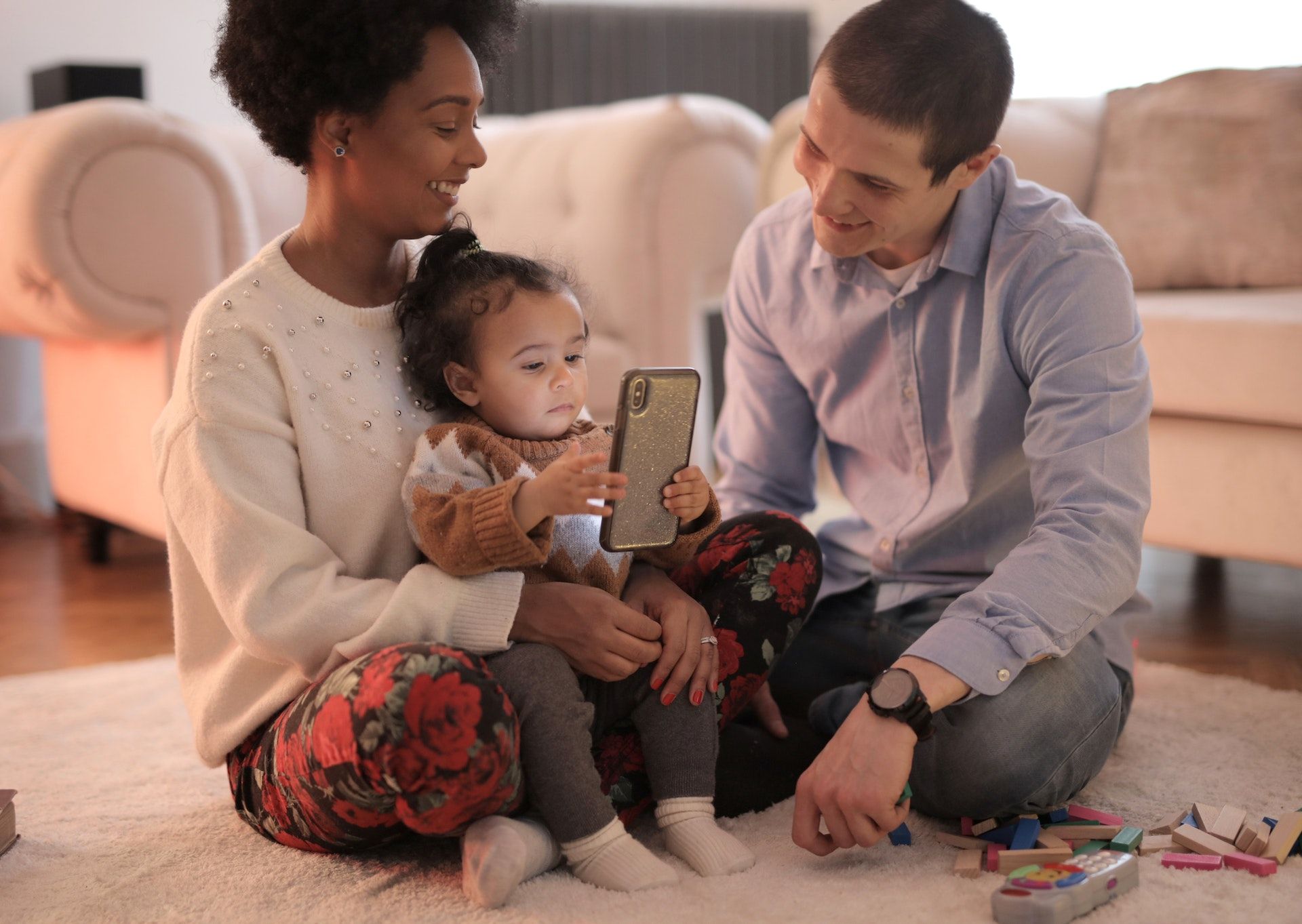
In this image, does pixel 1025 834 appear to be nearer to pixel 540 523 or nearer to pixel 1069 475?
pixel 1069 475

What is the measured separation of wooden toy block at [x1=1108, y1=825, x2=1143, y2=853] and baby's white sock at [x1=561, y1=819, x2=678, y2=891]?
399 millimetres

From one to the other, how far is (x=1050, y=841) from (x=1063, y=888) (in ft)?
0.49

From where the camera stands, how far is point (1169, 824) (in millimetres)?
1238

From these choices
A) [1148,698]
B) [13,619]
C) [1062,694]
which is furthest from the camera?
[13,619]

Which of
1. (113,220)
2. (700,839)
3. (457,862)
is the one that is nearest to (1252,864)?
(700,839)

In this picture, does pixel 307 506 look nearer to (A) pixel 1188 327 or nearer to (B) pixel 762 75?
(A) pixel 1188 327

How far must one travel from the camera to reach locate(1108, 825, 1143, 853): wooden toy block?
1.17 meters

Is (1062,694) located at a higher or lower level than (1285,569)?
higher

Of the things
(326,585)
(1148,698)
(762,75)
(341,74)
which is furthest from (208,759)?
(762,75)

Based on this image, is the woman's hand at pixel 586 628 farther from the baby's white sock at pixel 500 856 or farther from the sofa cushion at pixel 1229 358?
the sofa cushion at pixel 1229 358

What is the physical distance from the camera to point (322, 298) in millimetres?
1237

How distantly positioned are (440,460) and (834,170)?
492mm

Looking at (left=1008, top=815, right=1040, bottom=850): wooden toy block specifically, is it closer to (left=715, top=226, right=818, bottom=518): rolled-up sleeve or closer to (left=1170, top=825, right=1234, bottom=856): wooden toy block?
(left=1170, top=825, right=1234, bottom=856): wooden toy block

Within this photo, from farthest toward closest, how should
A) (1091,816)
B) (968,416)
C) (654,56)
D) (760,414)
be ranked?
(654,56), (760,414), (968,416), (1091,816)
